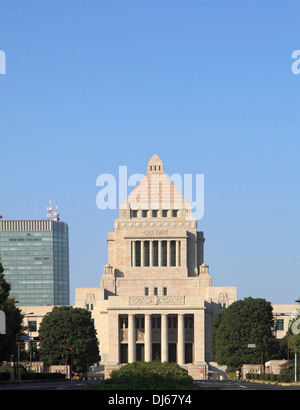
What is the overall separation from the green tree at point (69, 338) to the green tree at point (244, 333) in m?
24.3

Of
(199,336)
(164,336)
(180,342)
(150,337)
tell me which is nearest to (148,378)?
(199,336)

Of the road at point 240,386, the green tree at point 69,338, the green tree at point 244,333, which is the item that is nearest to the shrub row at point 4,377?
the road at point 240,386

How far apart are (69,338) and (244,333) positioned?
3214cm

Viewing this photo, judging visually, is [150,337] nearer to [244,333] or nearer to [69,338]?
[69,338]

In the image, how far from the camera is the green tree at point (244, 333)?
164m

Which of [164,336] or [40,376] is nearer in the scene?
[40,376]

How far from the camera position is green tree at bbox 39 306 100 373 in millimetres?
166125

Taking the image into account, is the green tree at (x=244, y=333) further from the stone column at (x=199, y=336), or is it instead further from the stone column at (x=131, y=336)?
the stone column at (x=131, y=336)

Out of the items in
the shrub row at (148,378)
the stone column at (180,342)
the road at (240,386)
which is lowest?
the stone column at (180,342)

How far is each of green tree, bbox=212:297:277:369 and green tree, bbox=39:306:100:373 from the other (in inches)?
958

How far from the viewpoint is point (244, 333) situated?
167875 mm

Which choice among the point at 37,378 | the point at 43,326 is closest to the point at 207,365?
the point at 43,326
